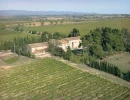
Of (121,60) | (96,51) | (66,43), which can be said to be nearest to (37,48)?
(66,43)

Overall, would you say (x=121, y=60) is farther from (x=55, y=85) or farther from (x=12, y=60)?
(x=12, y=60)

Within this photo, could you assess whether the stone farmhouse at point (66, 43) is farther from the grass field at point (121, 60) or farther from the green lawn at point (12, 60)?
the grass field at point (121, 60)

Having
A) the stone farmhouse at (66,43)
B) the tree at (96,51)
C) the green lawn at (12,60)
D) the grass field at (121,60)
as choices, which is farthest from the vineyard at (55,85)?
the stone farmhouse at (66,43)

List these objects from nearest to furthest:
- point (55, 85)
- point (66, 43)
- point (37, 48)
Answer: point (55, 85) < point (37, 48) < point (66, 43)

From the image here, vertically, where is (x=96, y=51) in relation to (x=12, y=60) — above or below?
above

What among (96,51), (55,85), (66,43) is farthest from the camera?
(66,43)

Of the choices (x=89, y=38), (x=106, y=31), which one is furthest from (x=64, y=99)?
(x=106, y=31)

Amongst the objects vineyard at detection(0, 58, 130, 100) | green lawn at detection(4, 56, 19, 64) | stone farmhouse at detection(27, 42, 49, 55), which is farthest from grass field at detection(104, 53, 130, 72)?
green lawn at detection(4, 56, 19, 64)
